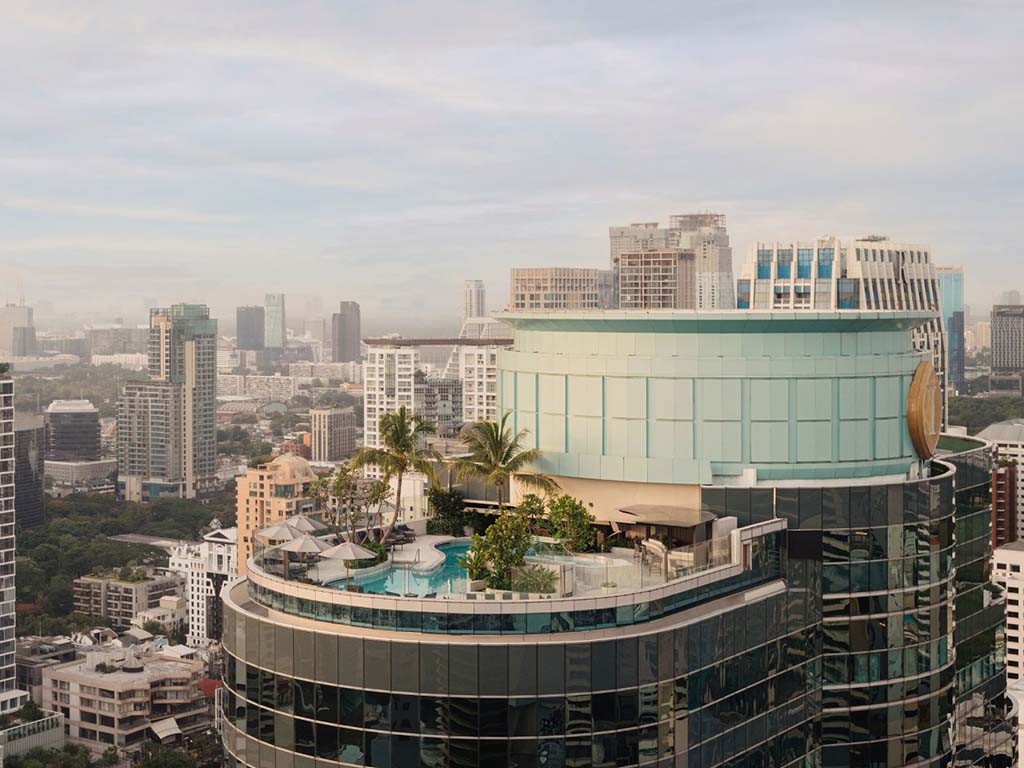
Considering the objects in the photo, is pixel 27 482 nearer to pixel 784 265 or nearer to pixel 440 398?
pixel 440 398

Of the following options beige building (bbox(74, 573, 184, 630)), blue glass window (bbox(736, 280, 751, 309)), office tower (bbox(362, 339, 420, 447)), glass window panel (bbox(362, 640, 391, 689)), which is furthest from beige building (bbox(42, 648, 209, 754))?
glass window panel (bbox(362, 640, 391, 689))

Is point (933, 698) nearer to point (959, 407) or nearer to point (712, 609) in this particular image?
point (712, 609)

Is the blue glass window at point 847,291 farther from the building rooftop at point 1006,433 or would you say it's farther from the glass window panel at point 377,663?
the glass window panel at point 377,663

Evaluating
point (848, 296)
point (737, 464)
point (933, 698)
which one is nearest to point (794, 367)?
point (737, 464)

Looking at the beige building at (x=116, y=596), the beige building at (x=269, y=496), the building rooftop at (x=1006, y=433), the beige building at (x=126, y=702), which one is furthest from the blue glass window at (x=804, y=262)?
the beige building at (x=116, y=596)

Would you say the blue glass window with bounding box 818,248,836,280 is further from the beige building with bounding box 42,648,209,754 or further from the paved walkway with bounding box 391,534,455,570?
the paved walkway with bounding box 391,534,455,570

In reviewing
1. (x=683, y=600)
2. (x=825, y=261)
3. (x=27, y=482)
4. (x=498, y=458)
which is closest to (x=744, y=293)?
(x=825, y=261)
